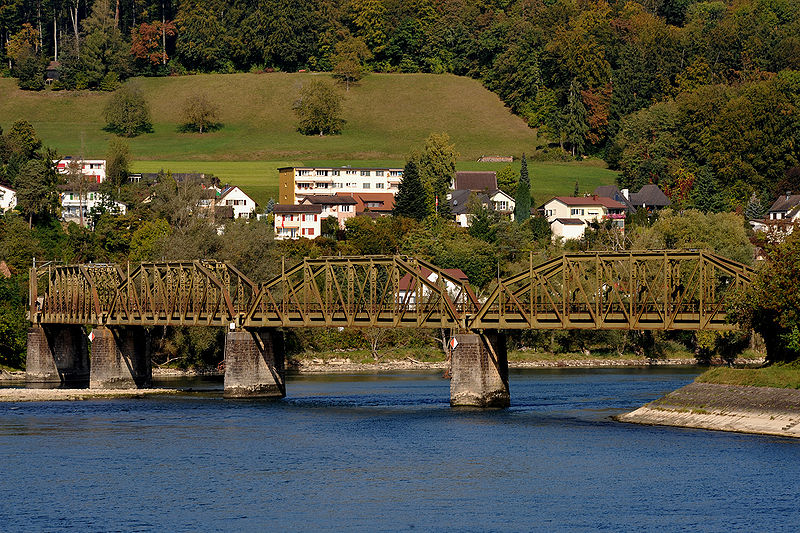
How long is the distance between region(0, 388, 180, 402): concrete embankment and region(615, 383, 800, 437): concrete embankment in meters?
46.9

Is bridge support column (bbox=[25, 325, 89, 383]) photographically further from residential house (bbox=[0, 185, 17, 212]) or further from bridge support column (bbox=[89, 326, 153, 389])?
residential house (bbox=[0, 185, 17, 212])

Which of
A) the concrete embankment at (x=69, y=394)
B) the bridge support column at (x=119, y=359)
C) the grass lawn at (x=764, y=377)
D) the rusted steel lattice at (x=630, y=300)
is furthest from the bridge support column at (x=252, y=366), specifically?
the grass lawn at (x=764, y=377)

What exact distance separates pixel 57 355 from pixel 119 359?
1479cm

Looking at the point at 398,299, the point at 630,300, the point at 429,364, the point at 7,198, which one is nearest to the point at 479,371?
the point at 398,299

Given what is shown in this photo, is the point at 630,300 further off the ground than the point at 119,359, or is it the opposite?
the point at 630,300

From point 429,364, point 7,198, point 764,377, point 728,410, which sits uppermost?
point 7,198

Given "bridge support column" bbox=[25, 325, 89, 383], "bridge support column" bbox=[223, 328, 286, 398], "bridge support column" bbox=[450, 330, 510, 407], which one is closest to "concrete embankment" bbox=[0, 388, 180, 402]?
"bridge support column" bbox=[223, 328, 286, 398]

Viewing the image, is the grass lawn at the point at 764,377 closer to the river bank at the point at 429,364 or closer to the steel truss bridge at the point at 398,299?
the steel truss bridge at the point at 398,299

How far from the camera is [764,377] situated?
86125 millimetres

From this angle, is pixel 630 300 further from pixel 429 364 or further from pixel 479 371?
pixel 429 364

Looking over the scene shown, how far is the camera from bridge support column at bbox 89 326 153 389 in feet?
422

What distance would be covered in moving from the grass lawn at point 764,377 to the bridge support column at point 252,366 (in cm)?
4013

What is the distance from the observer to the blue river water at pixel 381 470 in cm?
6419

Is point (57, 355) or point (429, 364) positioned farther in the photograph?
point (429, 364)
